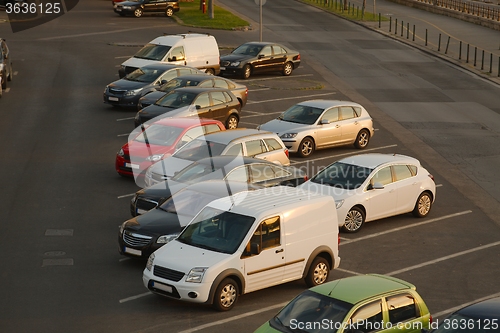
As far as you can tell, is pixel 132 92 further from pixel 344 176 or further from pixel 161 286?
pixel 161 286

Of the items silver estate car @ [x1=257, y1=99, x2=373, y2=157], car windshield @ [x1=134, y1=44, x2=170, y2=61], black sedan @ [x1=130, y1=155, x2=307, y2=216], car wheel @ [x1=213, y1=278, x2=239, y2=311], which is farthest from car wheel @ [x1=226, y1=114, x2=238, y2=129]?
car wheel @ [x1=213, y1=278, x2=239, y2=311]

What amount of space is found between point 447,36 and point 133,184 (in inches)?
1375

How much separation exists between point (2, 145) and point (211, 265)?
13179 mm

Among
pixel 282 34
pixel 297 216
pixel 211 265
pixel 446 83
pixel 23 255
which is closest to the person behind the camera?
pixel 211 265

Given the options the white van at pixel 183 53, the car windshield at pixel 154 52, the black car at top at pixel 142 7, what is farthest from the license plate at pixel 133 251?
the black car at top at pixel 142 7

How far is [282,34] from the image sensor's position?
5041cm

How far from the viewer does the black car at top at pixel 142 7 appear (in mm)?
54000

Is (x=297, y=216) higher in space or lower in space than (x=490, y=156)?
higher

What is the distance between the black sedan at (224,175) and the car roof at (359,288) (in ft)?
22.8

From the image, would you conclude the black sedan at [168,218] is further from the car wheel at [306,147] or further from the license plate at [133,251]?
the car wheel at [306,147]

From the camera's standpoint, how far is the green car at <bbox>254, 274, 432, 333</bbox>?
11383 mm

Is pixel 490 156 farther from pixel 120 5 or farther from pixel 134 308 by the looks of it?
pixel 120 5

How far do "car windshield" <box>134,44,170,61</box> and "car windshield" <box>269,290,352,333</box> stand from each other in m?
23.7

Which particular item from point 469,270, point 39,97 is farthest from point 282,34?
point 469,270
